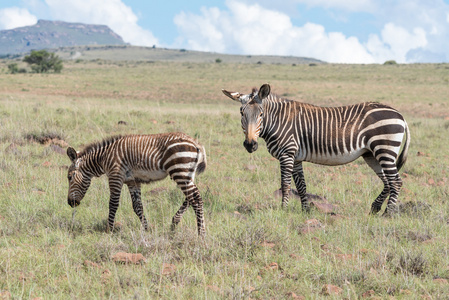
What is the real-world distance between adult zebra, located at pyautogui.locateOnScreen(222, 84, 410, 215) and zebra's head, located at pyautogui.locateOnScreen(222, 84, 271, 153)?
2 centimetres

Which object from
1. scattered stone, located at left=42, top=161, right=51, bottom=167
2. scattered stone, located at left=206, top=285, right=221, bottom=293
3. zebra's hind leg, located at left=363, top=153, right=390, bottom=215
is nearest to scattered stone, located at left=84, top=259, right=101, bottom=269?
scattered stone, located at left=206, top=285, right=221, bottom=293

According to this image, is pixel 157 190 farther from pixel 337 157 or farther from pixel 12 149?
pixel 12 149

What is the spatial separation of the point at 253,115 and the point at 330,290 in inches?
132

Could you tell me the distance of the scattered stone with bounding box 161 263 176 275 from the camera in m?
4.59

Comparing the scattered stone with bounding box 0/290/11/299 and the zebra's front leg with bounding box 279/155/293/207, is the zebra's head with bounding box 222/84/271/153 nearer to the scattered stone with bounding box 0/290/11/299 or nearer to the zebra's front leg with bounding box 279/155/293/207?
the zebra's front leg with bounding box 279/155/293/207

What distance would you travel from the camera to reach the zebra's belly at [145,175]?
6.17m

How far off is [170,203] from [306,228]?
7.80 ft

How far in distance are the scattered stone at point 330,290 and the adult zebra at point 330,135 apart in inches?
115

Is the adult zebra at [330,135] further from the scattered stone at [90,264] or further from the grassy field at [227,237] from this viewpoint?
the scattered stone at [90,264]

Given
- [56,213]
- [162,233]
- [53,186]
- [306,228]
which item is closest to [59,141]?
[53,186]

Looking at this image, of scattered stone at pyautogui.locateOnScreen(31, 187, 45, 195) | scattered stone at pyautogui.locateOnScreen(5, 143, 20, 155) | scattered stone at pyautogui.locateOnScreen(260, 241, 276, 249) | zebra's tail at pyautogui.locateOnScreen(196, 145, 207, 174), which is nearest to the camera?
scattered stone at pyautogui.locateOnScreen(260, 241, 276, 249)

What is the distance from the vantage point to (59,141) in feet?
39.0

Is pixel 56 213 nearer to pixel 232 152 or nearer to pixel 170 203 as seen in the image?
pixel 170 203

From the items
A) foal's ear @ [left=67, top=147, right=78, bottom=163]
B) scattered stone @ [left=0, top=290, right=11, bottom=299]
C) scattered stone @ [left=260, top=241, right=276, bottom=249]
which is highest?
foal's ear @ [left=67, top=147, right=78, bottom=163]
